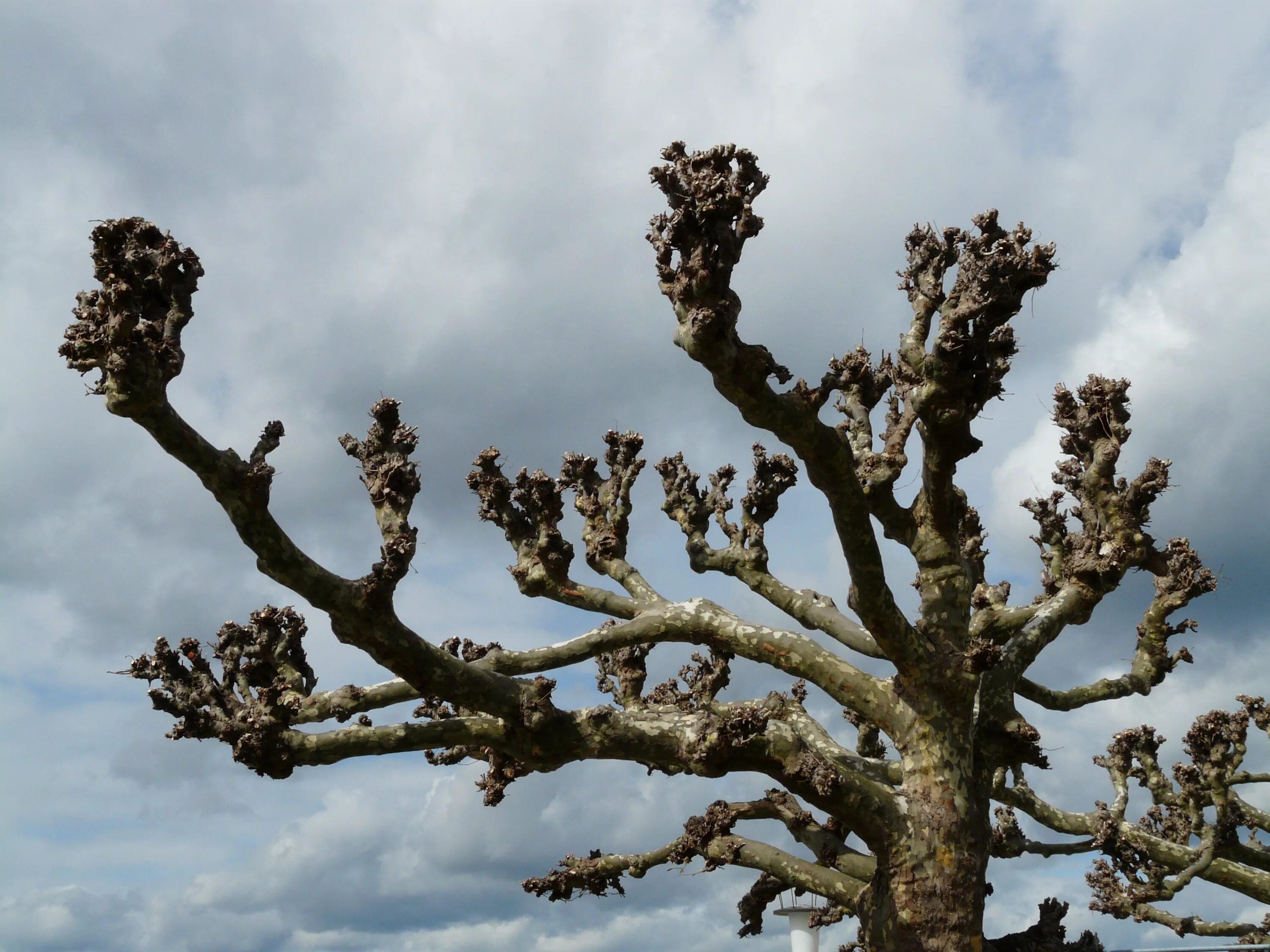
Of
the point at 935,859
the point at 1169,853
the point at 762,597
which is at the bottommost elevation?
the point at 935,859

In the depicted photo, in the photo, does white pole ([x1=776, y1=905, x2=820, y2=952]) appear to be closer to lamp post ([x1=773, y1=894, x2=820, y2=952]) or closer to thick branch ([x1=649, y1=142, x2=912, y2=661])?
lamp post ([x1=773, y1=894, x2=820, y2=952])

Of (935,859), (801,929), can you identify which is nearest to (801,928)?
(801,929)

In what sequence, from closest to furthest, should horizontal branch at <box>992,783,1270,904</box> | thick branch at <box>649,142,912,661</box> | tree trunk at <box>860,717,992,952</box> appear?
thick branch at <box>649,142,912,661</box>, tree trunk at <box>860,717,992,952</box>, horizontal branch at <box>992,783,1270,904</box>

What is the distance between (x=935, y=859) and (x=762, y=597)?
392 centimetres

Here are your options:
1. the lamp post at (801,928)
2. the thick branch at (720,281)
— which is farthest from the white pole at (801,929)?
the thick branch at (720,281)

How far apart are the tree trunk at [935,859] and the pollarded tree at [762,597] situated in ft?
0.07

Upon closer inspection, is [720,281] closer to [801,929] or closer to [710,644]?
[710,644]

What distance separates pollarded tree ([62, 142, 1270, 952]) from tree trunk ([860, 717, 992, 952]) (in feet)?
0.07

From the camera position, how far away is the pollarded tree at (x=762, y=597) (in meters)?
6.97

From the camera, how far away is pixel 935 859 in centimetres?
891

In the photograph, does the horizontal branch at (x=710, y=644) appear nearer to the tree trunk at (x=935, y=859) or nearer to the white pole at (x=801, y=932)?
the tree trunk at (x=935, y=859)

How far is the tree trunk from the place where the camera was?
8.80m

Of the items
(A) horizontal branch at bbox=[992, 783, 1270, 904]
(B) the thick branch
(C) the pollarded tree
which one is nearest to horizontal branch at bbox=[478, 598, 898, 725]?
(C) the pollarded tree

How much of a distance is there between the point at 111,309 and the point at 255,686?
12.0 feet
